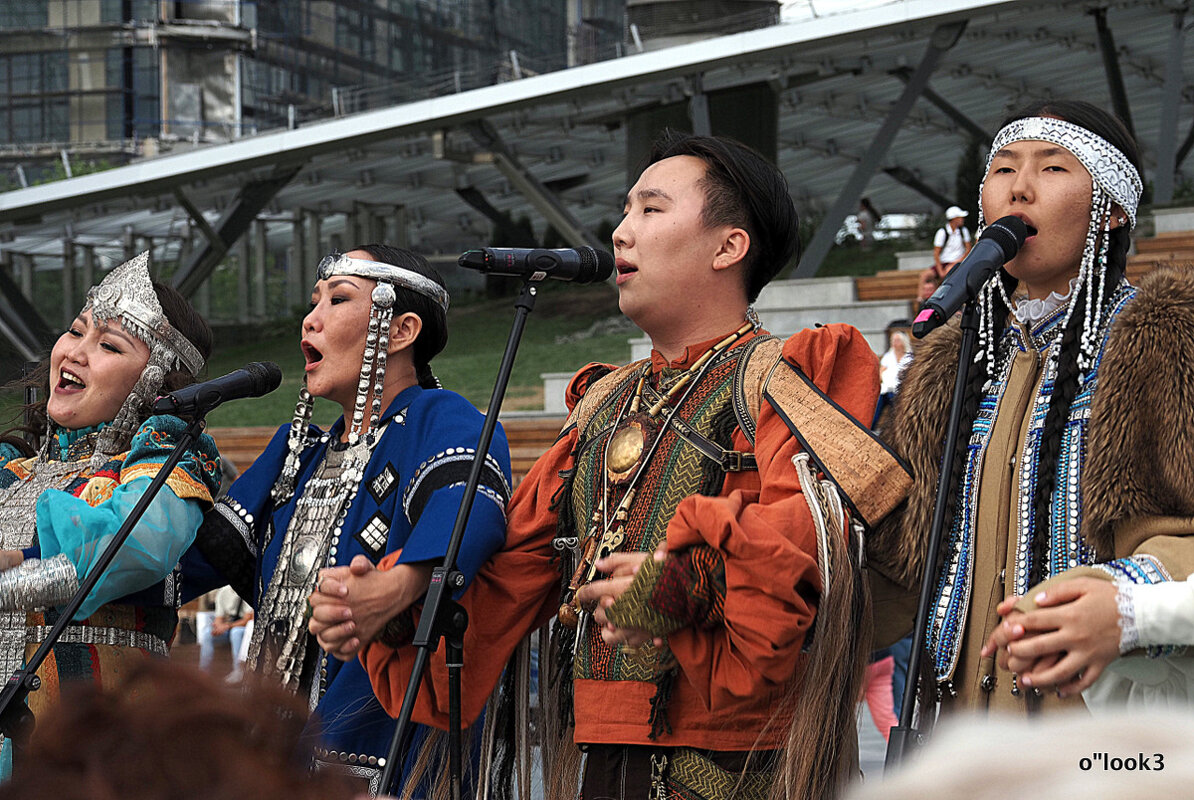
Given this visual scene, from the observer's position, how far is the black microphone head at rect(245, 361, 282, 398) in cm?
287

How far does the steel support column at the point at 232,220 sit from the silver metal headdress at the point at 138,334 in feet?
43.2

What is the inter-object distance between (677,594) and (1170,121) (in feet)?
48.7

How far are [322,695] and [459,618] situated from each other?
577 millimetres

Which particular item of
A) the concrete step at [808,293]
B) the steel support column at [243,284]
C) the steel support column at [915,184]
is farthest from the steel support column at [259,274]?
the concrete step at [808,293]

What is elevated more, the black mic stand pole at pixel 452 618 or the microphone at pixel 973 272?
the microphone at pixel 973 272

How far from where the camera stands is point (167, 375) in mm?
3193

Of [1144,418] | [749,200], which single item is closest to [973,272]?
[1144,418]

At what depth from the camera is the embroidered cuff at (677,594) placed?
2076mm

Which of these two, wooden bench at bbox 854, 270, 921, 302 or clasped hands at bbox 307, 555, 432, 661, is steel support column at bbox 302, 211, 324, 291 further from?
clasped hands at bbox 307, 555, 432, 661

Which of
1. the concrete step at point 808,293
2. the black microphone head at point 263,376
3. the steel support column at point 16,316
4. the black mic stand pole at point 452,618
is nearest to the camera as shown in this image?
the black mic stand pole at point 452,618

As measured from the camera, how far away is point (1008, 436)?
227cm

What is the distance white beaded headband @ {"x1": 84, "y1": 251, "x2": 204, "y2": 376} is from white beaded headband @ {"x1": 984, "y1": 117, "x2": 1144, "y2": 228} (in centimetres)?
192

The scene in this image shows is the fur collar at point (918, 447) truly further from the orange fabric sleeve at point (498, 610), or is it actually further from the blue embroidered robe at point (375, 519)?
the blue embroidered robe at point (375, 519)

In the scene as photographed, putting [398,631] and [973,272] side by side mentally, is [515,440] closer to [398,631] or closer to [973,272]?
[398,631]
